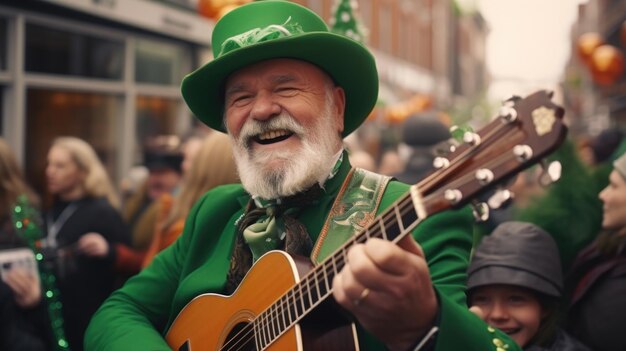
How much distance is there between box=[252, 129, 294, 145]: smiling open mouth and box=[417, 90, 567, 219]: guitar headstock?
27.1 inches

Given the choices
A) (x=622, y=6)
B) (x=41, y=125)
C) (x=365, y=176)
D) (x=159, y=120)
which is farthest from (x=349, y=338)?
(x=622, y=6)

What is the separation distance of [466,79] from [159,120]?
50.9m

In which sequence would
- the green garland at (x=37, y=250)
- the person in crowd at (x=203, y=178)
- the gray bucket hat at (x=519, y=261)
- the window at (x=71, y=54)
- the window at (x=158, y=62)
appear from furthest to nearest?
the window at (x=158, y=62), the window at (x=71, y=54), the person in crowd at (x=203, y=178), the green garland at (x=37, y=250), the gray bucket hat at (x=519, y=261)

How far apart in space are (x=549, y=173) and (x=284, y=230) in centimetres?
92

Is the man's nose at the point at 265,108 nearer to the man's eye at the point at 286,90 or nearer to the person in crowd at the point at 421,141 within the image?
the man's eye at the point at 286,90

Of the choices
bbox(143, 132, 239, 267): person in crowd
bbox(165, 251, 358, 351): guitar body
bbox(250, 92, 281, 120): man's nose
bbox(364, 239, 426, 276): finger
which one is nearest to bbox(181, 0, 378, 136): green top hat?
bbox(250, 92, 281, 120): man's nose

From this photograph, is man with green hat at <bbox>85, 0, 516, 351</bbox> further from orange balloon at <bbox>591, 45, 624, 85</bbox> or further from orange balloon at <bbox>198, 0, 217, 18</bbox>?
orange balloon at <bbox>591, 45, 624, 85</bbox>

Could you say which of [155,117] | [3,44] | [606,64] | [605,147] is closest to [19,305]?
[3,44]

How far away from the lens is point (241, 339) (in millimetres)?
1896

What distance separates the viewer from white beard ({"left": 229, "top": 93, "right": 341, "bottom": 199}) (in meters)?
2.00

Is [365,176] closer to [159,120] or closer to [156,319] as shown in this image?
[156,319]

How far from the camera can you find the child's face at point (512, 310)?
2500 mm

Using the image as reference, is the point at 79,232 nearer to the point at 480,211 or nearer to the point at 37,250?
the point at 37,250

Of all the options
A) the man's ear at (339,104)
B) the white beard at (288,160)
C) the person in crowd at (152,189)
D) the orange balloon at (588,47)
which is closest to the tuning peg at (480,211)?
the white beard at (288,160)
